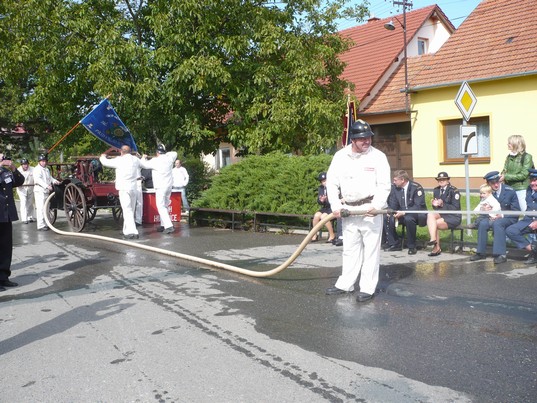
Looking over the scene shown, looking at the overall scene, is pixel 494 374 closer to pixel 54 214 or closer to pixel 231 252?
pixel 231 252

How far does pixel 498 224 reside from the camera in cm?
887

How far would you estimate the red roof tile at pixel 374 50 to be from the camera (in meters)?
25.8

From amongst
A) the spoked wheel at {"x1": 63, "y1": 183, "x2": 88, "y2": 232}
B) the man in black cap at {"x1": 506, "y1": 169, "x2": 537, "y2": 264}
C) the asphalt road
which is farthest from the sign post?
the spoked wheel at {"x1": 63, "y1": 183, "x2": 88, "y2": 232}

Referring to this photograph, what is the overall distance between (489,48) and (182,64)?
11.0m

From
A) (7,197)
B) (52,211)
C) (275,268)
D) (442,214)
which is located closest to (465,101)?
(442,214)

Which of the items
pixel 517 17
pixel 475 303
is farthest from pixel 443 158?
pixel 475 303

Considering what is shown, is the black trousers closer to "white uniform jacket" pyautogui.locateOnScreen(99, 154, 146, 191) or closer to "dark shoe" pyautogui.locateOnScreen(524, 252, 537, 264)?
"white uniform jacket" pyautogui.locateOnScreen(99, 154, 146, 191)

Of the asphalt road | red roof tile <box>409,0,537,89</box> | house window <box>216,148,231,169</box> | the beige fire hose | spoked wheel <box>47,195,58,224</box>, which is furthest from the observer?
house window <box>216,148,231,169</box>

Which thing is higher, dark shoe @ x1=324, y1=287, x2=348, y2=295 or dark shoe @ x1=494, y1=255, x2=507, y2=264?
dark shoe @ x1=494, y1=255, x2=507, y2=264

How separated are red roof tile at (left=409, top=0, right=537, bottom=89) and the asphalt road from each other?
12.6m

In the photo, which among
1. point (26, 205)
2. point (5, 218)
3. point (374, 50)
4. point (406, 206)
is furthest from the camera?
point (374, 50)

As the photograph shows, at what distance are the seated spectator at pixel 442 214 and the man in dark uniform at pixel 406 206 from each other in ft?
0.80

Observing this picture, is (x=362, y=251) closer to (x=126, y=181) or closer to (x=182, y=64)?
(x=126, y=181)

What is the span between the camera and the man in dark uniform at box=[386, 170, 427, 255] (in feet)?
32.7
